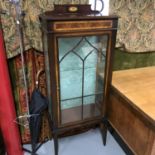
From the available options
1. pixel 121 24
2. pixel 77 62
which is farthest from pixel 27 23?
pixel 121 24

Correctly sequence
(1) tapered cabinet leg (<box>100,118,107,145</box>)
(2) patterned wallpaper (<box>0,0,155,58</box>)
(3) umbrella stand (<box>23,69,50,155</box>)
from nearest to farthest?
(2) patterned wallpaper (<box>0,0,155,58</box>) → (3) umbrella stand (<box>23,69,50,155</box>) → (1) tapered cabinet leg (<box>100,118,107,145</box>)

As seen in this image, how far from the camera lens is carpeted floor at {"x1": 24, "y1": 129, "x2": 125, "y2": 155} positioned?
1.86 metres

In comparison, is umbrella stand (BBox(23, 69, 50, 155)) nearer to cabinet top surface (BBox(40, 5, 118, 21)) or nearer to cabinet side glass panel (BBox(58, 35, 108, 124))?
cabinet side glass panel (BBox(58, 35, 108, 124))

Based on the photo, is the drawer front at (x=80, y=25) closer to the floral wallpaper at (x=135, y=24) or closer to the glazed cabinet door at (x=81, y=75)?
the glazed cabinet door at (x=81, y=75)

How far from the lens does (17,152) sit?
1.75 metres

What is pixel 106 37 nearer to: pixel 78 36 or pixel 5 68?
pixel 78 36

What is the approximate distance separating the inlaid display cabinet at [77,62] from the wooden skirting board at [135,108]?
14cm

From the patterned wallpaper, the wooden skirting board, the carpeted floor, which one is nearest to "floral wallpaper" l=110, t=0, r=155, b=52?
the patterned wallpaper

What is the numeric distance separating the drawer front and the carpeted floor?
3.99ft

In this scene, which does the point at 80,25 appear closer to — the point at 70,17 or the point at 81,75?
the point at 70,17

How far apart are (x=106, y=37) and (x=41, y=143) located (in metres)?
1.26

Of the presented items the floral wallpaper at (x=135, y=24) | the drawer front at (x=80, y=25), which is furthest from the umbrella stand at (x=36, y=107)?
the floral wallpaper at (x=135, y=24)

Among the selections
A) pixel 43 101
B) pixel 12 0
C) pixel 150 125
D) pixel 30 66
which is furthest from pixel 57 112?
pixel 12 0

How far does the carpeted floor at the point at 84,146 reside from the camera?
1859 millimetres
